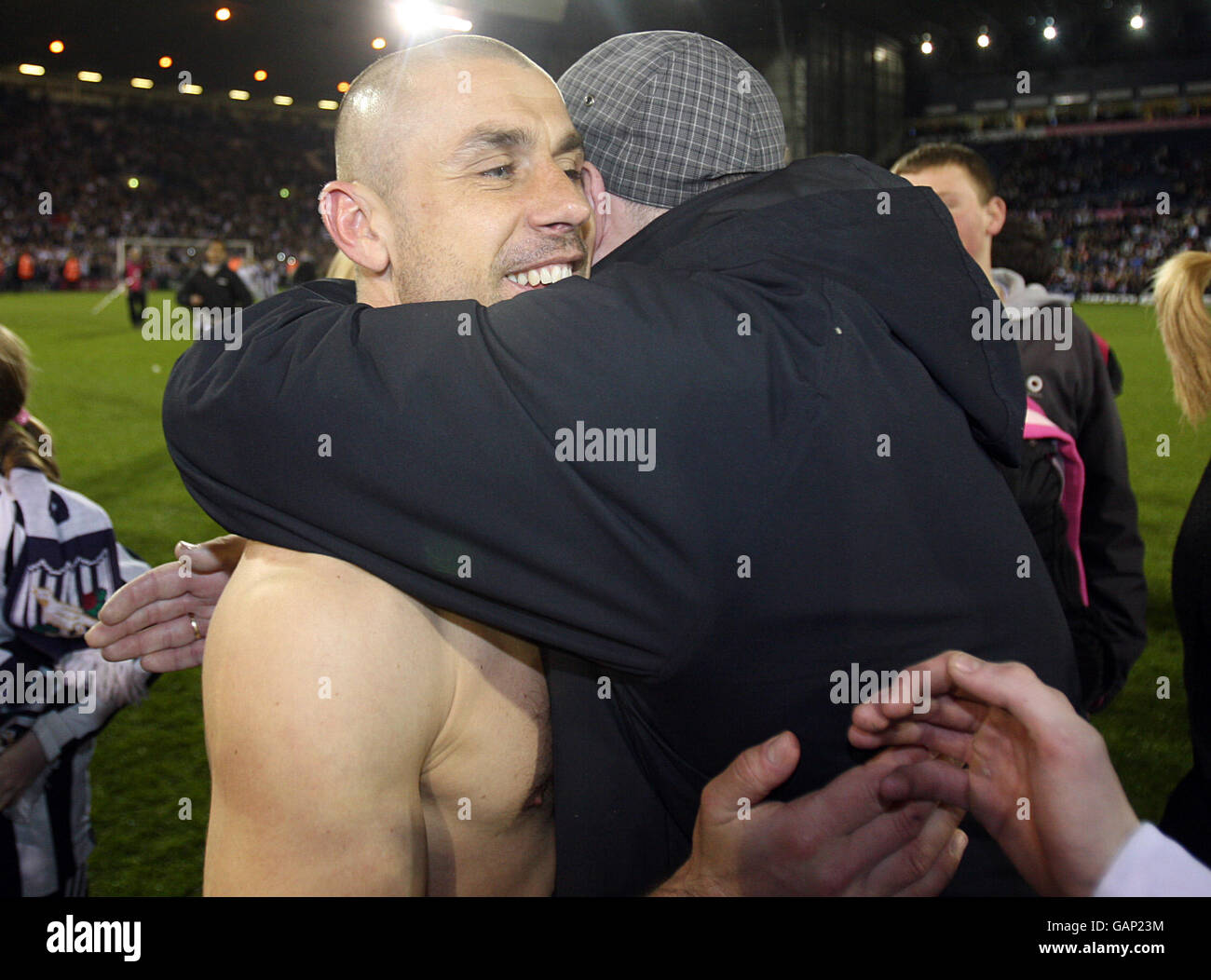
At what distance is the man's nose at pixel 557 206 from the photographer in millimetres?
1716

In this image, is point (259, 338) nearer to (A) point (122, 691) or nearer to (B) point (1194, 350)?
(A) point (122, 691)

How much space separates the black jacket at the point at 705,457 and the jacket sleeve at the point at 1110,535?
2390mm

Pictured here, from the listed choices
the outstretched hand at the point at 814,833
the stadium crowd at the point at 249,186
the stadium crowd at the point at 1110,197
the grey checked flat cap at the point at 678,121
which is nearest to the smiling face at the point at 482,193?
the grey checked flat cap at the point at 678,121

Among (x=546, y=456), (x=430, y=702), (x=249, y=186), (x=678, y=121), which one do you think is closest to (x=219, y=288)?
(x=678, y=121)

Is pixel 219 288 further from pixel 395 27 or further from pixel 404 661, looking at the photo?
pixel 404 661

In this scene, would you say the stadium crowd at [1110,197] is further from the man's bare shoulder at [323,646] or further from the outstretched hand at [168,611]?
the man's bare shoulder at [323,646]

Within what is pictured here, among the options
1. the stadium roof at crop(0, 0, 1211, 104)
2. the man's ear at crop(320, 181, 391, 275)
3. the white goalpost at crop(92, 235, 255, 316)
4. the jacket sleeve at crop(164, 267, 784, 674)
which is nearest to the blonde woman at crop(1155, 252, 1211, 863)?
the jacket sleeve at crop(164, 267, 784, 674)

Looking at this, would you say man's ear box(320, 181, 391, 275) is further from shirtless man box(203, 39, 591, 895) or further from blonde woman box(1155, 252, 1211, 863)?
blonde woman box(1155, 252, 1211, 863)

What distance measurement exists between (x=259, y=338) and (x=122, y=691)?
4.89 feet

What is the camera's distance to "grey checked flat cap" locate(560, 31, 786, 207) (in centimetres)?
168

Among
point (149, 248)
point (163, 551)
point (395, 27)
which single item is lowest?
point (163, 551)

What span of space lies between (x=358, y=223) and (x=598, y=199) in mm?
432

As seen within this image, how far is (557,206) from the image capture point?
67.8 inches
